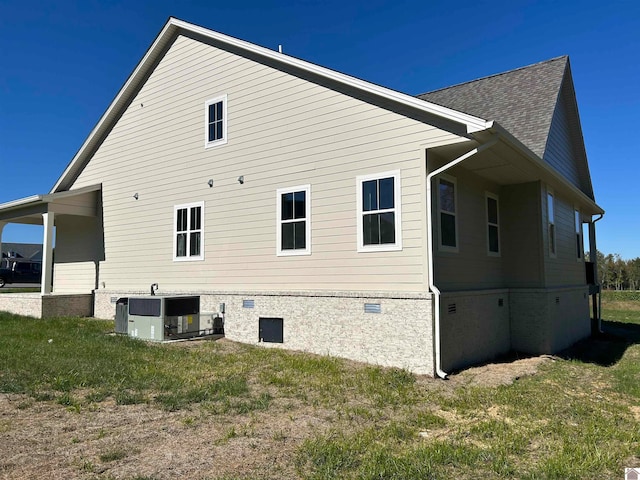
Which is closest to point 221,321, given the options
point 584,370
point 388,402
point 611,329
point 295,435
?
point 388,402

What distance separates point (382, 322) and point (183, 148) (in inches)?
276

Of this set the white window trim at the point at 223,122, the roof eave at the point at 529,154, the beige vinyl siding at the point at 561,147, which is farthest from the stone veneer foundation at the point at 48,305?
the beige vinyl siding at the point at 561,147

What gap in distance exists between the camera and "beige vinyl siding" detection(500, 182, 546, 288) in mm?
10516

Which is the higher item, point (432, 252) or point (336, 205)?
point (336, 205)

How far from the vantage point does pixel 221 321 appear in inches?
431

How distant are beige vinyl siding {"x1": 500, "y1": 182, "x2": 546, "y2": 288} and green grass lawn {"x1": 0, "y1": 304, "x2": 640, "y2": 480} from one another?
1.90m

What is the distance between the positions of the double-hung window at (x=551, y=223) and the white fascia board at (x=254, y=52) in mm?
4887

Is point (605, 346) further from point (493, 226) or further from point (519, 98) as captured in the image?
point (519, 98)

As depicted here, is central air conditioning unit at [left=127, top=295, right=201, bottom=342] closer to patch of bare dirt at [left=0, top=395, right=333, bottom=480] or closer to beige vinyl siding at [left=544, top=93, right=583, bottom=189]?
patch of bare dirt at [left=0, top=395, right=333, bottom=480]

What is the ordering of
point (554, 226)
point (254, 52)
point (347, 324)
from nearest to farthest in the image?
point (347, 324), point (254, 52), point (554, 226)

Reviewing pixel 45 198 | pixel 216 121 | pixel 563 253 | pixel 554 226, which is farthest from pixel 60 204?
pixel 563 253

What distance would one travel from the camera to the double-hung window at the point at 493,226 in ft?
34.1

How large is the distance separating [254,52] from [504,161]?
5.78 m

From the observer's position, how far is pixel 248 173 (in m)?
10.6
